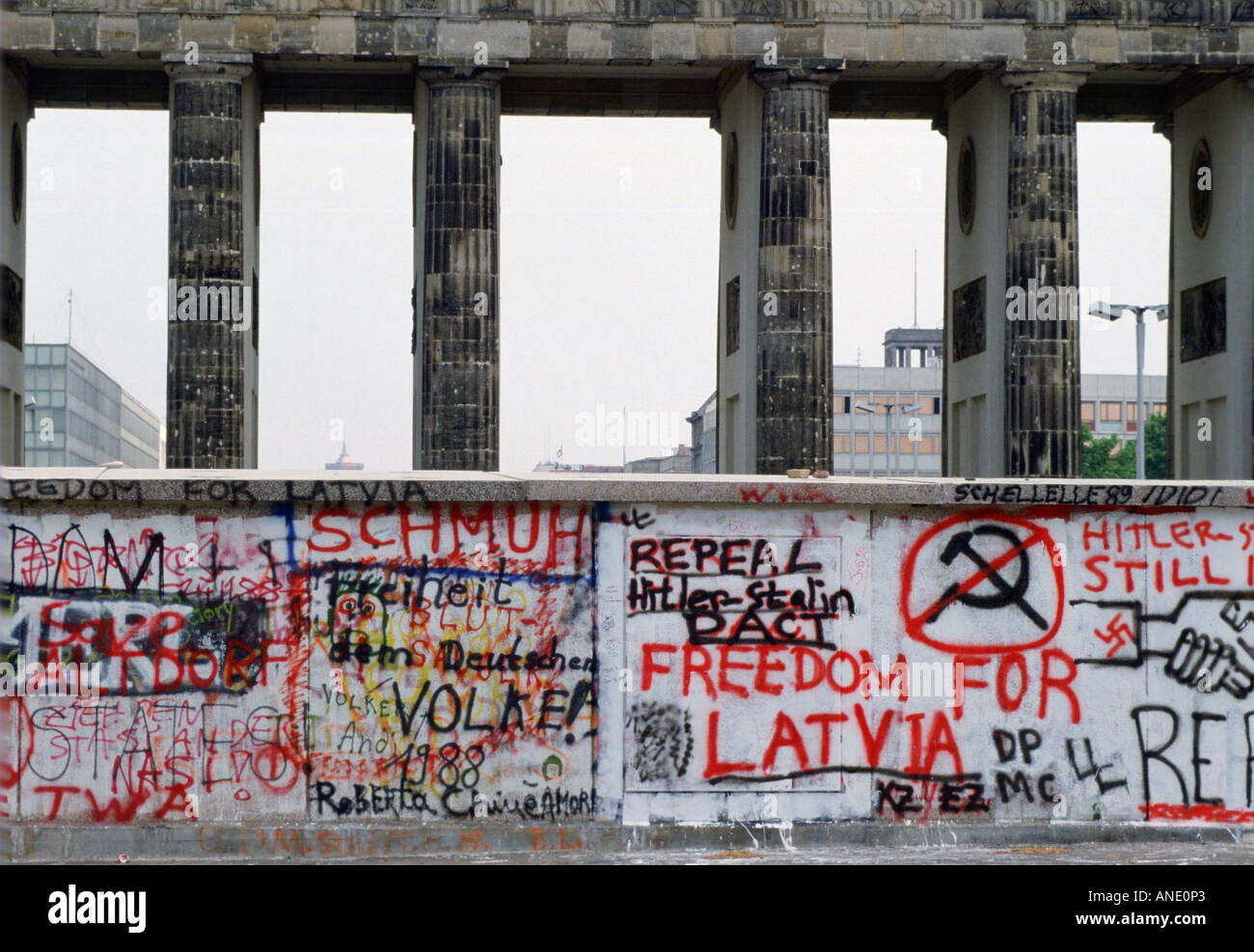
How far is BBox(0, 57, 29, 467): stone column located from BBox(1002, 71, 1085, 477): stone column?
23092 millimetres

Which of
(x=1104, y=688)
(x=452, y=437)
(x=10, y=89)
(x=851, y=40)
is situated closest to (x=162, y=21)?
(x=10, y=89)

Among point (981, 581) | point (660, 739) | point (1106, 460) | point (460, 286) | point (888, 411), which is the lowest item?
point (660, 739)

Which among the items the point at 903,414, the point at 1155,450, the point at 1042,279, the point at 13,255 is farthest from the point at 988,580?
the point at 903,414

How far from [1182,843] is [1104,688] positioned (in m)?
1.29

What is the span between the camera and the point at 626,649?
13.4 meters

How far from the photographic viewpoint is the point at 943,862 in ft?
41.8

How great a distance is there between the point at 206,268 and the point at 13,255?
20.2 feet

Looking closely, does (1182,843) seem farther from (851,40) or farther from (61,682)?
(851,40)

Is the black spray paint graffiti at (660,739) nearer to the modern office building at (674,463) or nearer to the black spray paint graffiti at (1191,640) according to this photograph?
the black spray paint graffiti at (1191,640)

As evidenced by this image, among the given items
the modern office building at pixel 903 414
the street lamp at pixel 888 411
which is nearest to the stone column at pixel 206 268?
the street lamp at pixel 888 411

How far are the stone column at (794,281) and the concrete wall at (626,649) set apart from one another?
26782mm

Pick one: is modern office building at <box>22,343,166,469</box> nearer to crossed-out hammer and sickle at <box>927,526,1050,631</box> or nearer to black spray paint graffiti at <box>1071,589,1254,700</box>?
crossed-out hammer and sickle at <box>927,526,1050,631</box>

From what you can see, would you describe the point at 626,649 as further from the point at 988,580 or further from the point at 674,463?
the point at 674,463

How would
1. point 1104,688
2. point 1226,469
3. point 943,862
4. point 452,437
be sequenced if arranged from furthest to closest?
1. point 1226,469
2. point 452,437
3. point 1104,688
4. point 943,862
